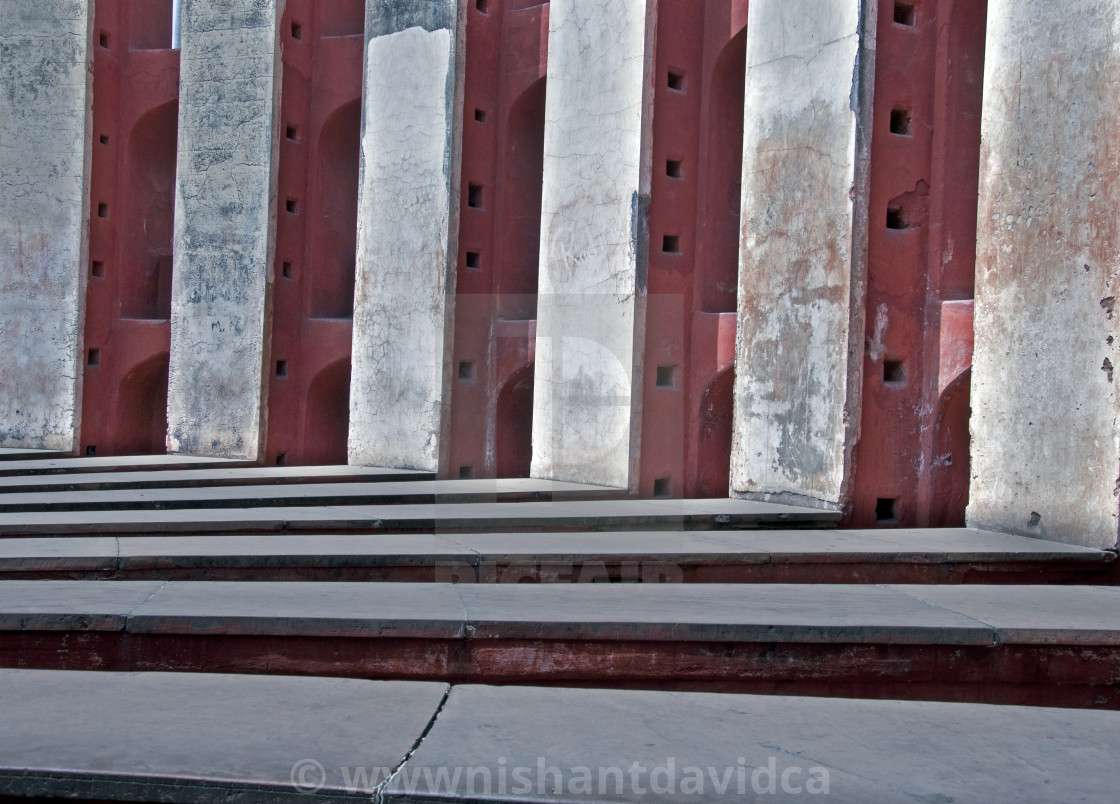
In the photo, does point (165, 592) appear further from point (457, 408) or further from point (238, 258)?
point (238, 258)

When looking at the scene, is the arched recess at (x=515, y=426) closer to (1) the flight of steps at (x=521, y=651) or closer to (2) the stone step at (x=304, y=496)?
(2) the stone step at (x=304, y=496)

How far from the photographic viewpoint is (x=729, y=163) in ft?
29.0

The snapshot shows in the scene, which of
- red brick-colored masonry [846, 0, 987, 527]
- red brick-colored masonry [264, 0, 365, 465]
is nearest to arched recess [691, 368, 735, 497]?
red brick-colored masonry [846, 0, 987, 527]

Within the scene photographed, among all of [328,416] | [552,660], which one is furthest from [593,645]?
[328,416]

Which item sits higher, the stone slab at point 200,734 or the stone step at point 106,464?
the stone slab at point 200,734

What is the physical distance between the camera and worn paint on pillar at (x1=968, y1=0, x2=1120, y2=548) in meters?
5.32

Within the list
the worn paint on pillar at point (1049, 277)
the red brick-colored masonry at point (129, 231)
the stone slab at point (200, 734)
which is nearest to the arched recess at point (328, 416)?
the red brick-colored masonry at point (129, 231)

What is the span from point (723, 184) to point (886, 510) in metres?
3.43

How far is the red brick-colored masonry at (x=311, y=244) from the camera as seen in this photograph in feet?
35.3

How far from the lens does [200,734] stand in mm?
2238

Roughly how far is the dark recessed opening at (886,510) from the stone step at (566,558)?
3.99 ft

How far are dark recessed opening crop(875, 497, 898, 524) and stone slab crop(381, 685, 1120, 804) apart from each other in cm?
457

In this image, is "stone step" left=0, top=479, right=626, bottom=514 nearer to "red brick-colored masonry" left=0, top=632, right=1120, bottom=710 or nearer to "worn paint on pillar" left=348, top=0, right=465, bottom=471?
"worn paint on pillar" left=348, top=0, right=465, bottom=471

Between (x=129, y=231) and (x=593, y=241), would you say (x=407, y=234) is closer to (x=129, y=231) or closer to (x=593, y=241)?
(x=593, y=241)
